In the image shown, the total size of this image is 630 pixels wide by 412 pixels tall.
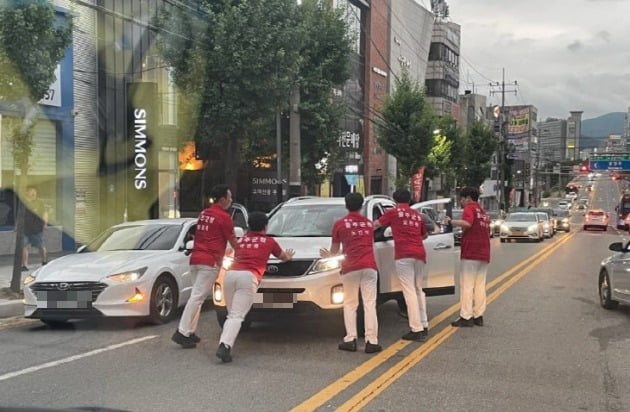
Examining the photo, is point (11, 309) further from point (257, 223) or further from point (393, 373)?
point (393, 373)

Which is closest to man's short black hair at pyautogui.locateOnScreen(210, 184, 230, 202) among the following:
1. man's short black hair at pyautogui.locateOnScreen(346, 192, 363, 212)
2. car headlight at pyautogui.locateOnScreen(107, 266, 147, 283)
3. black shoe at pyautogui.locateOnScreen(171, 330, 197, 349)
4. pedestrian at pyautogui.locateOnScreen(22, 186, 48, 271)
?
man's short black hair at pyautogui.locateOnScreen(346, 192, 363, 212)

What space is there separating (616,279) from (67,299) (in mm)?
7718

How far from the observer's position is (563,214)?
4528 cm

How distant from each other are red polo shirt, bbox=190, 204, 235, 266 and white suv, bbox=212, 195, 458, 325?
502 millimetres

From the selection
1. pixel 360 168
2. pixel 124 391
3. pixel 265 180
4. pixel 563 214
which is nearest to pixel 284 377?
pixel 124 391

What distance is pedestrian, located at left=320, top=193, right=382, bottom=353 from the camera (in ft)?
24.1

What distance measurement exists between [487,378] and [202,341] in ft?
10.9

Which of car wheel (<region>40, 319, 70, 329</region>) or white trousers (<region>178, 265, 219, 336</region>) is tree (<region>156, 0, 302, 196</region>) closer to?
car wheel (<region>40, 319, 70, 329</region>)

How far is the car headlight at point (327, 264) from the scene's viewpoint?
768 cm

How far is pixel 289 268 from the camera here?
7676 mm

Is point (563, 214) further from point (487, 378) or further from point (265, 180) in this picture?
point (487, 378)

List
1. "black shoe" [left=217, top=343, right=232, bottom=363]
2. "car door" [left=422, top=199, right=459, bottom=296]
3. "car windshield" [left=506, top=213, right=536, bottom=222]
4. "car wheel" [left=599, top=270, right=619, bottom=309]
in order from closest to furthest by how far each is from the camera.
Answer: "black shoe" [left=217, top=343, right=232, bottom=363], "car door" [left=422, top=199, right=459, bottom=296], "car wheel" [left=599, top=270, right=619, bottom=309], "car windshield" [left=506, top=213, right=536, bottom=222]

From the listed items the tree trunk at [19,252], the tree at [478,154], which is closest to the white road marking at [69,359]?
the tree trunk at [19,252]

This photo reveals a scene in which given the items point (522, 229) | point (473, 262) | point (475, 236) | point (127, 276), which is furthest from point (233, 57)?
point (522, 229)
